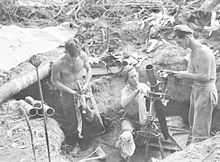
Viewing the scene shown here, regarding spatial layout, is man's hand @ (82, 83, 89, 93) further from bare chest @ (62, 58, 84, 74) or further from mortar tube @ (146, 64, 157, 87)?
mortar tube @ (146, 64, 157, 87)

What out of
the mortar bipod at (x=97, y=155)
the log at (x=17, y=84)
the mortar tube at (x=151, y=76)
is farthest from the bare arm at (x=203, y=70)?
the log at (x=17, y=84)

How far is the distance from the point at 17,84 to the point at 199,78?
3.60 m

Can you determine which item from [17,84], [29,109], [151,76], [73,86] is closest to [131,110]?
[151,76]

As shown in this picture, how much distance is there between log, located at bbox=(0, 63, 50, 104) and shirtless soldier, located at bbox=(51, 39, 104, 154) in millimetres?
901

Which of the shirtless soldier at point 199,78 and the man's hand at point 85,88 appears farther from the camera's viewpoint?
the man's hand at point 85,88

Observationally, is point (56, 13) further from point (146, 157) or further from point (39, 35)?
point (146, 157)

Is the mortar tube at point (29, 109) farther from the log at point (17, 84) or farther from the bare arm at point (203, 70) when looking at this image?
the bare arm at point (203, 70)

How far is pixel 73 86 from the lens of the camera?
844 cm

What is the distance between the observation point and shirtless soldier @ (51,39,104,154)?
26.9 ft

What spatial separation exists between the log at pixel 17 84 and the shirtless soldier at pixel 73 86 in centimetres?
90

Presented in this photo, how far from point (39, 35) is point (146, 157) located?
452cm

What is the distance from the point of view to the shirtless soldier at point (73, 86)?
323 inches

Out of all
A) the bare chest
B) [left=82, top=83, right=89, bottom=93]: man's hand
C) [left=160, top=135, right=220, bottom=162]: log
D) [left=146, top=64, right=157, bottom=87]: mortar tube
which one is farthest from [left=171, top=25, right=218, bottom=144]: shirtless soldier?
the bare chest

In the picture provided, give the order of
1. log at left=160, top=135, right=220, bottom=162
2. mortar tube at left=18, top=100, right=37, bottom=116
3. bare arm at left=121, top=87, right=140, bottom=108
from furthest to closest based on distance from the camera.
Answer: mortar tube at left=18, top=100, right=37, bottom=116, bare arm at left=121, top=87, right=140, bottom=108, log at left=160, top=135, right=220, bottom=162
